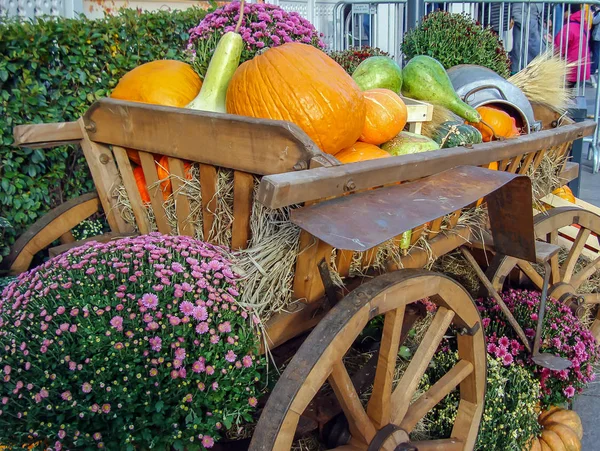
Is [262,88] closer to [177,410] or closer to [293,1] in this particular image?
[177,410]

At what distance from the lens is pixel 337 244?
1.59 meters

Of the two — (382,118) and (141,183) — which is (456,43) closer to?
(382,118)

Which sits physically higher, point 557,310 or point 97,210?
point 97,210

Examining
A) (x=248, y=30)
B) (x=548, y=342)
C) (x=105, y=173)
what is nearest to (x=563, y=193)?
(x=548, y=342)

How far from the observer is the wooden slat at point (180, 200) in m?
2.32

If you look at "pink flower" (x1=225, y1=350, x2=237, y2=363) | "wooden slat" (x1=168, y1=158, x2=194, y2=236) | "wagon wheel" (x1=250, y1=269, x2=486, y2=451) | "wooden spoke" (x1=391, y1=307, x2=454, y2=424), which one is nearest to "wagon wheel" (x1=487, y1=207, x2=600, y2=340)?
"wagon wheel" (x1=250, y1=269, x2=486, y2=451)

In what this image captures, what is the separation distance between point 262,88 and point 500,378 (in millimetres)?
1591

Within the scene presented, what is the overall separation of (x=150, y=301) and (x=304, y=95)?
874 millimetres

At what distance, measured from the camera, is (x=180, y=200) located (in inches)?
92.7

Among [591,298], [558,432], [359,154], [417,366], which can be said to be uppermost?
[359,154]

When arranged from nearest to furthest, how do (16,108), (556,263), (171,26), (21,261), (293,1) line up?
(21,261) < (16,108) < (556,263) < (171,26) < (293,1)

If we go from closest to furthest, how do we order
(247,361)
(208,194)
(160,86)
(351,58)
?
(247,361), (208,194), (160,86), (351,58)

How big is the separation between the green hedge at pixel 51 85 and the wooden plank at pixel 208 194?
1222 millimetres

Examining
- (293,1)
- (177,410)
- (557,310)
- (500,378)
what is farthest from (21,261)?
(293,1)
